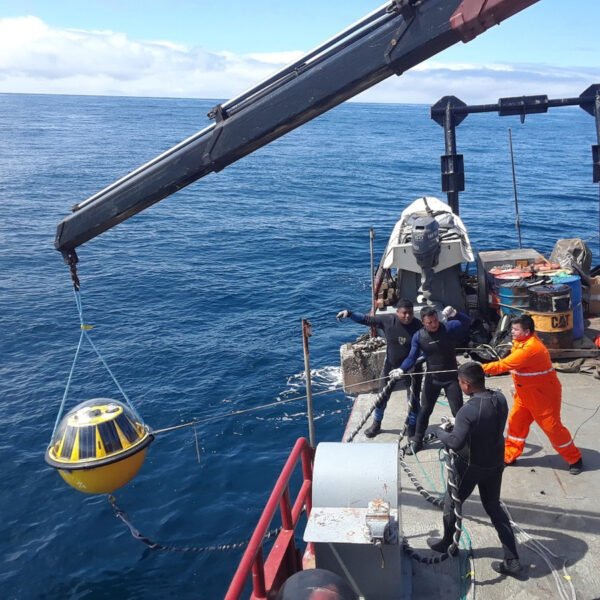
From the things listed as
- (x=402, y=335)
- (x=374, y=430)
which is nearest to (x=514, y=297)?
(x=402, y=335)

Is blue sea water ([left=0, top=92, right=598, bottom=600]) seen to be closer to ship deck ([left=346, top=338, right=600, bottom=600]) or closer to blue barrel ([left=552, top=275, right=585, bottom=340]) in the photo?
ship deck ([left=346, top=338, right=600, bottom=600])

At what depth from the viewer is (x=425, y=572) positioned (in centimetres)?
610

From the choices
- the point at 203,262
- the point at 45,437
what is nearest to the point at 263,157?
the point at 203,262

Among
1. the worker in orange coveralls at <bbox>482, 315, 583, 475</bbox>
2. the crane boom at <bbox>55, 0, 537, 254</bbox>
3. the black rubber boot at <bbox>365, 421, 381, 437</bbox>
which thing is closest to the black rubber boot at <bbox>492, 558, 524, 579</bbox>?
the worker in orange coveralls at <bbox>482, 315, 583, 475</bbox>

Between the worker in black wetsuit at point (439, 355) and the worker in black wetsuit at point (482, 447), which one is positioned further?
the worker in black wetsuit at point (439, 355)

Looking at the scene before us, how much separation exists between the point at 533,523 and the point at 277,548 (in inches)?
112

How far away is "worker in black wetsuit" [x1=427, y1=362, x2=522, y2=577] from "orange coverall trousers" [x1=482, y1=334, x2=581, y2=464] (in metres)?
1.32

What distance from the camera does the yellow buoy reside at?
6.78m

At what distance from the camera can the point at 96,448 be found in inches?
268

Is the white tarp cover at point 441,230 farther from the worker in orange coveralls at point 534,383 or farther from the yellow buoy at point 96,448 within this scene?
the yellow buoy at point 96,448

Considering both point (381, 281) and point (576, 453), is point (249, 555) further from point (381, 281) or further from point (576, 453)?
point (381, 281)

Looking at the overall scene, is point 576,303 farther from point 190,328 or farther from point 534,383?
point 190,328

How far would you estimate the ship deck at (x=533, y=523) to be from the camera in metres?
5.87

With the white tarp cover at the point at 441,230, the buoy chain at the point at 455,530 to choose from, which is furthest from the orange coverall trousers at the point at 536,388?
the white tarp cover at the point at 441,230
